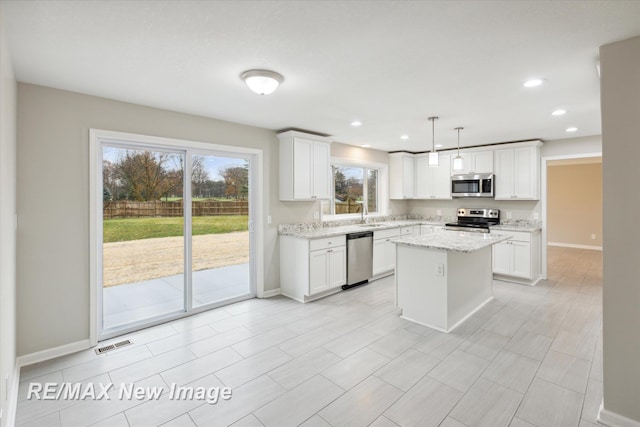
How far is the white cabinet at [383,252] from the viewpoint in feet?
17.6

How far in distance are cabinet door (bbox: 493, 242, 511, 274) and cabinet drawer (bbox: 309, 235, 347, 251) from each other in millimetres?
2723

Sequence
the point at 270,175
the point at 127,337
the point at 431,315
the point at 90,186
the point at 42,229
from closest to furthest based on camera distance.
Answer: the point at 42,229, the point at 90,186, the point at 127,337, the point at 431,315, the point at 270,175

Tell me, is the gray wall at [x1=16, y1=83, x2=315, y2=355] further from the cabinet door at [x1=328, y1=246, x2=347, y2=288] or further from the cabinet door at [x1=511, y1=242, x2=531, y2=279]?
the cabinet door at [x1=511, y1=242, x2=531, y2=279]

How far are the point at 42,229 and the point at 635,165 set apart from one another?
4503mm

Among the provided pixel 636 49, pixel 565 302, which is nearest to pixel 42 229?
pixel 636 49

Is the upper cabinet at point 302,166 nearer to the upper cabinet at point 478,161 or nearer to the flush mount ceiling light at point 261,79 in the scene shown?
the flush mount ceiling light at point 261,79

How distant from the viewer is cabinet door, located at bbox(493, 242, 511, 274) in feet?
17.3

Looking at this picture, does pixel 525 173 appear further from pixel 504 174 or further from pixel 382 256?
pixel 382 256

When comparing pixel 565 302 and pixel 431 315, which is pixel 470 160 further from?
pixel 431 315

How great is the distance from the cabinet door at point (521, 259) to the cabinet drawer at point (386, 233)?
1918mm

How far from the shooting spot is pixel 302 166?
15.1 ft

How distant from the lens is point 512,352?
291 centimetres

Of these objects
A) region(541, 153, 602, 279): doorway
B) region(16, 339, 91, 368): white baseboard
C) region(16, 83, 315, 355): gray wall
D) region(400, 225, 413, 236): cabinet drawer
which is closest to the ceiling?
region(16, 83, 315, 355): gray wall

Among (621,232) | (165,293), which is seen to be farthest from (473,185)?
(165,293)
